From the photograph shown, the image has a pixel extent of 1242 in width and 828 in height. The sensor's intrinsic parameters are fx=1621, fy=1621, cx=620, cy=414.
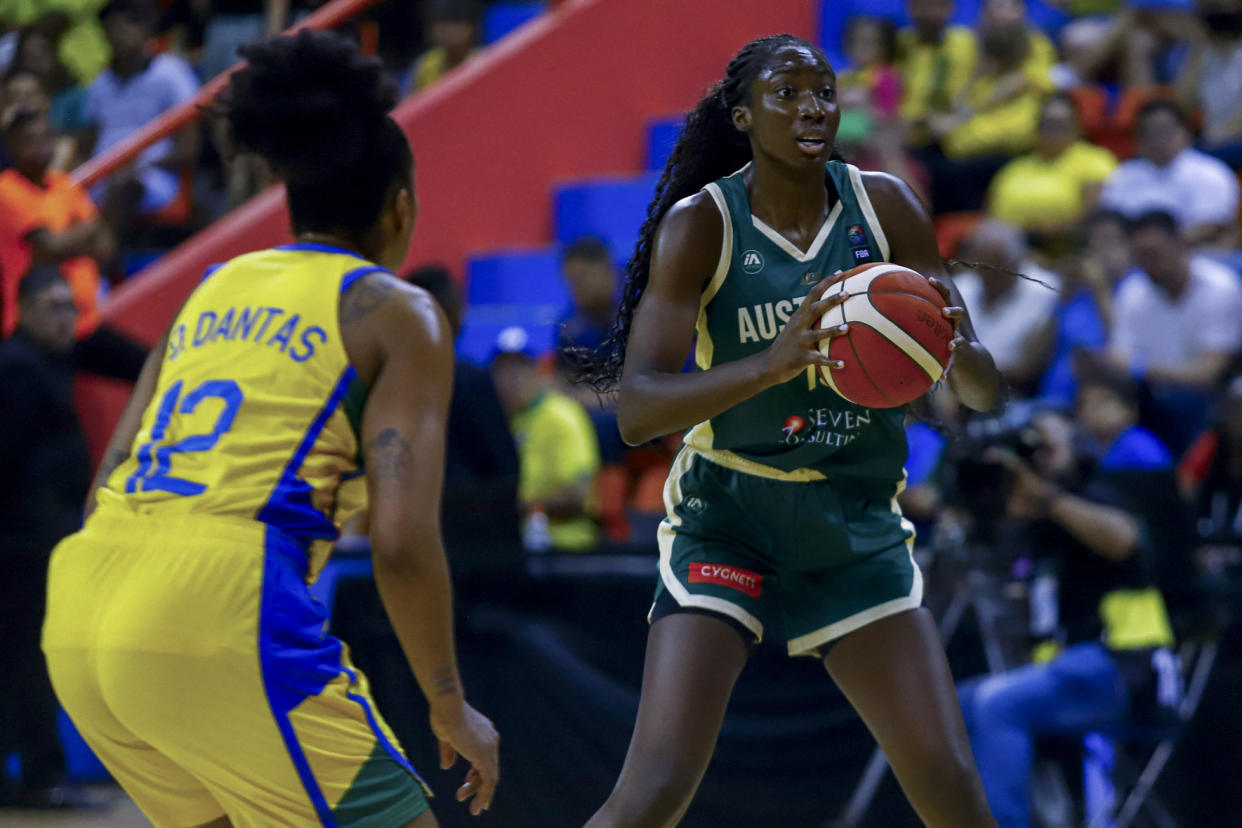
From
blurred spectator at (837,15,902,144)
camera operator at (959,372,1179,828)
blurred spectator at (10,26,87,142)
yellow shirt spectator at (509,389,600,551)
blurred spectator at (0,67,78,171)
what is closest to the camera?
camera operator at (959,372,1179,828)

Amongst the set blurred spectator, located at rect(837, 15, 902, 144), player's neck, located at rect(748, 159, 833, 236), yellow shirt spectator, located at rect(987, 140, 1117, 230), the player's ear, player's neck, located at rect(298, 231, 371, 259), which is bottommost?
yellow shirt spectator, located at rect(987, 140, 1117, 230)

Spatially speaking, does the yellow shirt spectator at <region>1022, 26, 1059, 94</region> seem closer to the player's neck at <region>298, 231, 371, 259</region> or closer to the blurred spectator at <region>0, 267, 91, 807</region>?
the blurred spectator at <region>0, 267, 91, 807</region>

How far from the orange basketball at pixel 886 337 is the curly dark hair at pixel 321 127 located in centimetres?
88

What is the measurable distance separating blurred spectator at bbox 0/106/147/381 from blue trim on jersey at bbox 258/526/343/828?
5410 millimetres

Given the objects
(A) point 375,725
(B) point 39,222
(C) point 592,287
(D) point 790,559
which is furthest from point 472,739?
(B) point 39,222

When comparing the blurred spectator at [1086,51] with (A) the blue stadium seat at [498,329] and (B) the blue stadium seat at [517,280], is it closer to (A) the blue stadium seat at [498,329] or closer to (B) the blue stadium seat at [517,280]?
(B) the blue stadium seat at [517,280]

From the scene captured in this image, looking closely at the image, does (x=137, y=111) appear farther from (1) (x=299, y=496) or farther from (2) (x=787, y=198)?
(1) (x=299, y=496)

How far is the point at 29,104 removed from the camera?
853cm

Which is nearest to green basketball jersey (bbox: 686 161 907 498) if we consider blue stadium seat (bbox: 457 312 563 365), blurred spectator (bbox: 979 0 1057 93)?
blue stadium seat (bbox: 457 312 563 365)

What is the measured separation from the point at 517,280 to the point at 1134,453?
426 cm

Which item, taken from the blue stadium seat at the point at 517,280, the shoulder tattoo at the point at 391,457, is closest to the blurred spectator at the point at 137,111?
the blue stadium seat at the point at 517,280

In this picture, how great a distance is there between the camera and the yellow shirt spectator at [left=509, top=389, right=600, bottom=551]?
23.2 ft

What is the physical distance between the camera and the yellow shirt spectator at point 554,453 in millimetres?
7078

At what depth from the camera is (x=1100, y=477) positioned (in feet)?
19.1
